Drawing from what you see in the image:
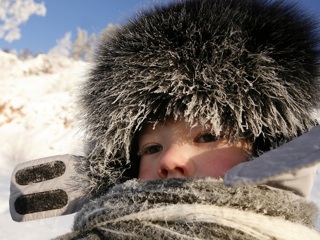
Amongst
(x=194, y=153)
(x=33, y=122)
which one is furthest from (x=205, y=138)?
(x=33, y=122)

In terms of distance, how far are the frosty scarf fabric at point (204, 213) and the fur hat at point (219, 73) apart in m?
0.17

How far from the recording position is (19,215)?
1.21 m

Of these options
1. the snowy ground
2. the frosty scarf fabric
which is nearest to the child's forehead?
the frosty scarf fabric

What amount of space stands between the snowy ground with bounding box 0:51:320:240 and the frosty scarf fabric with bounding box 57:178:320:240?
4.43 ft

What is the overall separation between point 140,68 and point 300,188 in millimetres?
475

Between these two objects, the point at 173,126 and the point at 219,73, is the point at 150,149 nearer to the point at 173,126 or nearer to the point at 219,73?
the point at 173,126

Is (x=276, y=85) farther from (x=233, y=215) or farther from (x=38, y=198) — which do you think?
(x=38, y=198)

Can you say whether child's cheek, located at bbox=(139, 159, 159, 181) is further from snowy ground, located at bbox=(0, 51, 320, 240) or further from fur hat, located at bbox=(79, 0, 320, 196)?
snowy ground, located at bbox=(0, 51, 320, 240)

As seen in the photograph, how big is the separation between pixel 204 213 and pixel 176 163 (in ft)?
0.56

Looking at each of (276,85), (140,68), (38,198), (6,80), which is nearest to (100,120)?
(140,68)

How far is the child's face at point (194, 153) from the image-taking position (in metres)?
0.89

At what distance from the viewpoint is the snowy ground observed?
2.60 meters

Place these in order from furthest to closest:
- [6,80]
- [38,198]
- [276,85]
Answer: [6,80] < [38,198] < [276,85]

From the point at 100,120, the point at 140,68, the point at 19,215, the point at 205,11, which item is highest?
the point at 205,11
